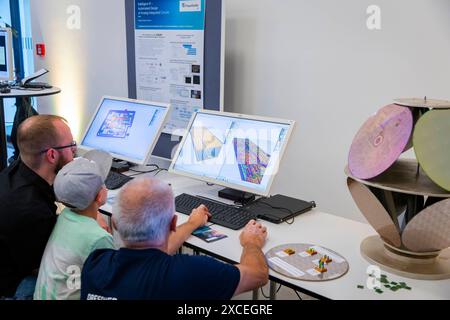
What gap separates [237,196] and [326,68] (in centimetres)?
96

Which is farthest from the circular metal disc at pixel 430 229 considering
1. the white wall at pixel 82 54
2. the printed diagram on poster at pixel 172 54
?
the white wall at pixel 82 54

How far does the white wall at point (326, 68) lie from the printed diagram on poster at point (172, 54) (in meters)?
0.27

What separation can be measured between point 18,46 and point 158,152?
158 inches

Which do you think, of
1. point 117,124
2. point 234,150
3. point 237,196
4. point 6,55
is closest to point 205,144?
point 234,150

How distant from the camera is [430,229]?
1488 millimetres

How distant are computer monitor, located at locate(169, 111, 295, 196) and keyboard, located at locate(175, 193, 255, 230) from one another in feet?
0.32

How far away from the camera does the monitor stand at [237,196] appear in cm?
214

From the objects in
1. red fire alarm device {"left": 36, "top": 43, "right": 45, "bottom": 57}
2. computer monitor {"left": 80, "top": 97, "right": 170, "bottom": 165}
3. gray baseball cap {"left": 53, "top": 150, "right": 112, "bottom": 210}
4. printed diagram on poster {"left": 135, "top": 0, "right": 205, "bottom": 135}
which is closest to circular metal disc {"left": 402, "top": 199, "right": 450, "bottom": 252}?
gray baseball cap {"left": 53, "top": 150, "right": 112, "bottom": 210}

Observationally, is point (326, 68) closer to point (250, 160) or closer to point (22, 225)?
point (250, 160)

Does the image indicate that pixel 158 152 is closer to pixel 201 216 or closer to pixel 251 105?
pixel 251 105

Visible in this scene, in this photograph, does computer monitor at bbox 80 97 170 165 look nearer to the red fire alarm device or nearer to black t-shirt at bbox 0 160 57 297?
black t-shirt at bbox 0 160 57 297

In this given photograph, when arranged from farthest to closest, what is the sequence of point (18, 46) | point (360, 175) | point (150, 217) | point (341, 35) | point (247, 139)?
1. point (18, 46)
2. point (341, 35)
3. point (247, 139)
4. point (360, 175)
5. point (150, 217)

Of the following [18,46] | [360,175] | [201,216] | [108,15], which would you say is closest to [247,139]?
[201,216]
